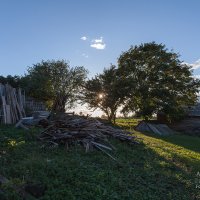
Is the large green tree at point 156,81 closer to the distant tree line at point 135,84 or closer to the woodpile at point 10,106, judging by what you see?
the distant tree line at point 135,84

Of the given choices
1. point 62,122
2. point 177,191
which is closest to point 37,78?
point 62,122

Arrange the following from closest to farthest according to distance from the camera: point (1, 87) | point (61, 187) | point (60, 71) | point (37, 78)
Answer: point (61, 187) → point (1, 87) → point (37, 78) → point (60, 71)

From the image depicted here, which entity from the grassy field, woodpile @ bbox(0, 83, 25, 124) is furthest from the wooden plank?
the grassy field

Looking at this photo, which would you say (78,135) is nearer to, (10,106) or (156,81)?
(10,106)

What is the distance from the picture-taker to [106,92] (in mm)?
34812

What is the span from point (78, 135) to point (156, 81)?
25.1 meters

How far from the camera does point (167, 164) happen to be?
33.9ft

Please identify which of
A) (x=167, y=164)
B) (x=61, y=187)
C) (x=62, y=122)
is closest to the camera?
(x=61, y=187)

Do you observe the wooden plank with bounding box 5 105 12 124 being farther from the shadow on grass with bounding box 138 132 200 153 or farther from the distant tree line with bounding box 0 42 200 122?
the distant tree line with bounding box 0 42 200 122

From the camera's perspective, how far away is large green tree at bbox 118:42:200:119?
112 ft

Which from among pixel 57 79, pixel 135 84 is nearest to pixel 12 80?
pixel 57 79

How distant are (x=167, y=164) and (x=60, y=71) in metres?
26.0

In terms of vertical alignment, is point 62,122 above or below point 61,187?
above

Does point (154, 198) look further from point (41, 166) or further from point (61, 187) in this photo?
point (41, 166)
